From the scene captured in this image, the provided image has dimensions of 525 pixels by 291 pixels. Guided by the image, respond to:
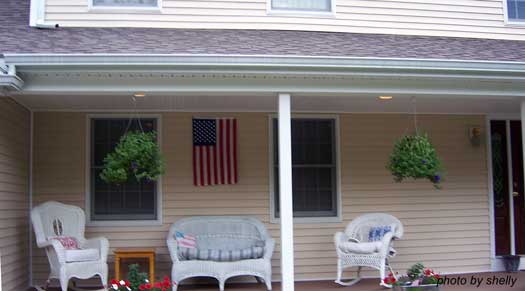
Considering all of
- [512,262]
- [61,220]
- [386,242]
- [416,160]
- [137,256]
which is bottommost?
[512,262]

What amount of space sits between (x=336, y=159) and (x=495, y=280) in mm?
2447

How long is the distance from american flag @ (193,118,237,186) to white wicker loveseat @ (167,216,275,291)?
50 centimetres

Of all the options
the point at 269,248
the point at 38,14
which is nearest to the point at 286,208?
the point at 269,248

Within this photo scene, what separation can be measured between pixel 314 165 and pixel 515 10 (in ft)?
11.6

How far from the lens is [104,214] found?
8.31m

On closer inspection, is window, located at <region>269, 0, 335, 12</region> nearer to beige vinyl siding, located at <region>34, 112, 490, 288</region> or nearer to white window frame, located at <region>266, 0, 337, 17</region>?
white window frame, located at <region>266, 0, 337, 17</region>

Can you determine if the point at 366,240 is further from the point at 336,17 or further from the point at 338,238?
the point at 336,17

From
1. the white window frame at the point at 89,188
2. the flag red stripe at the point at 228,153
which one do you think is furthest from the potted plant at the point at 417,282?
the white window frame at the point at 89,188

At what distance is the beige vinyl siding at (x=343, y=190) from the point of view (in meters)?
8.27

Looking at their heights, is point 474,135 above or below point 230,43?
below

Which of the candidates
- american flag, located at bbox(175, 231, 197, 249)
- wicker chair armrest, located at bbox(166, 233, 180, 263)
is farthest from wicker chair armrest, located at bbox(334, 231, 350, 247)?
wicker chair armrest, located at bbox(166, 233, 180, 263)

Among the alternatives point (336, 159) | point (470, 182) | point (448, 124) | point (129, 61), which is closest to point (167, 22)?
point (129, 61)

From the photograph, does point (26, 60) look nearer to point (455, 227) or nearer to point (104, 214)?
point (104, 214)

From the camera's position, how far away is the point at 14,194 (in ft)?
24.3
